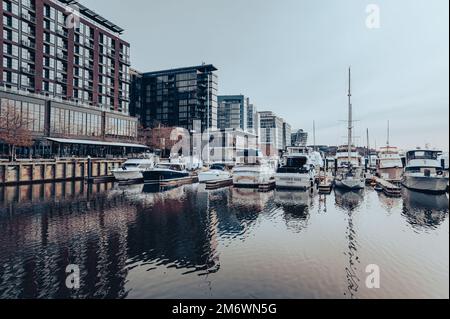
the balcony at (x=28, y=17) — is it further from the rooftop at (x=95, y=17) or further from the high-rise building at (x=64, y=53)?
the rooftop at (x=95, y=17)

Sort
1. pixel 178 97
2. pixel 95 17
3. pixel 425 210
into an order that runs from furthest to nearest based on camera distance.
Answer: pixel 178 97 → pixel 95 17 → pixel 425 210

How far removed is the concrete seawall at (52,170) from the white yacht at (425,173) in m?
50.3

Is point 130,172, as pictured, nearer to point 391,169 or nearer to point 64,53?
point 391,169

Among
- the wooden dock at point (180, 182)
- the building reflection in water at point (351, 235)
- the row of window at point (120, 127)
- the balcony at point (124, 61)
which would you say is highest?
the balcony at point (124, 61)

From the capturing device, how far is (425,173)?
34.2 m

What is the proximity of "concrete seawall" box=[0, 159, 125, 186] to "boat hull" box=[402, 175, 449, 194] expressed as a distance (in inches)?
1978

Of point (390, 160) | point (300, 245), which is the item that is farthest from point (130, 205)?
point (390, 160)

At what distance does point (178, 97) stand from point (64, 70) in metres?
53.7

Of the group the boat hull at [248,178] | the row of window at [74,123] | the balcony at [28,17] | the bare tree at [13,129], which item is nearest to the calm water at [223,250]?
the boat hull at [248,178]

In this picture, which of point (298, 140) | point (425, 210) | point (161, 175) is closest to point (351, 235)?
point (425, 210)

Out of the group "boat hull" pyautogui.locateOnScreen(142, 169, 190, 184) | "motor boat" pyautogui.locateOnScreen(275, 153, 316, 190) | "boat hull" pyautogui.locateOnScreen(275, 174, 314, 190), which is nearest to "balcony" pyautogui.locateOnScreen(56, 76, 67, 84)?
"boat hull" pyautogui.locateOnScreen(142, 169, 190, 184)

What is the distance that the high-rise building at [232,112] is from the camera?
16150 centimetres

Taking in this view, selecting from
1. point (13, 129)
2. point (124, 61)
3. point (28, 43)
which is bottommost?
point (13, 129)
